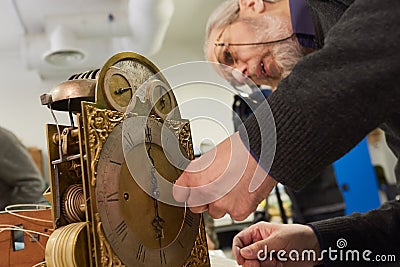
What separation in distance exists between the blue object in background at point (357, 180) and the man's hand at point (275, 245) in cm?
156

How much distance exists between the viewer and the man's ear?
1.03 meters

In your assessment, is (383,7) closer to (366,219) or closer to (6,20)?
(366,219)

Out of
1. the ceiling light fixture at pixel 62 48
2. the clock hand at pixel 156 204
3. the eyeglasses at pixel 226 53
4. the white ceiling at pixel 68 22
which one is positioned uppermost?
the white ceiling at pixel 68 22

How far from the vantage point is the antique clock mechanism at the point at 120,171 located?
708 millimetres

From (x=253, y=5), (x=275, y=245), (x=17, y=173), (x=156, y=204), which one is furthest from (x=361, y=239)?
(x=17, y=173)

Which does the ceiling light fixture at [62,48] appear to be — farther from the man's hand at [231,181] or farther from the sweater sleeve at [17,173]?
the man's hand at [231,181]

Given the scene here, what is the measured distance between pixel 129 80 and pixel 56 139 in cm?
16

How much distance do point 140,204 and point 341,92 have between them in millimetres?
373

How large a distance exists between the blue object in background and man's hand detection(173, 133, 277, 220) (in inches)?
74.0

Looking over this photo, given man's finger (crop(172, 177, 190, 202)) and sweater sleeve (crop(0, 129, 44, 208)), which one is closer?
man's finger (crop(172, 177, 190, 202))

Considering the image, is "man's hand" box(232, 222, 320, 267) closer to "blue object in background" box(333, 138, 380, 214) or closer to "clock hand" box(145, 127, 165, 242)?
"clock hand" box(145, 127, 165, 242)


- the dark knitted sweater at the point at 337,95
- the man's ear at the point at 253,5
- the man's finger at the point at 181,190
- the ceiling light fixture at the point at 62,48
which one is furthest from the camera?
the ceiling light fixture at the point at 62,48

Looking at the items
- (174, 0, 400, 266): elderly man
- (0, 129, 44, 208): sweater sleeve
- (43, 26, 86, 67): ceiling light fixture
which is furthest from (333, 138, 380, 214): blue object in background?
(43, 26, 86, 67): ceiling light fixture

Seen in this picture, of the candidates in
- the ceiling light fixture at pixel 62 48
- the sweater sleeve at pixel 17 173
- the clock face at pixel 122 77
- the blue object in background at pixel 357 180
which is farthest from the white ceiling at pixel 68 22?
the clock face at pixel 122 77
